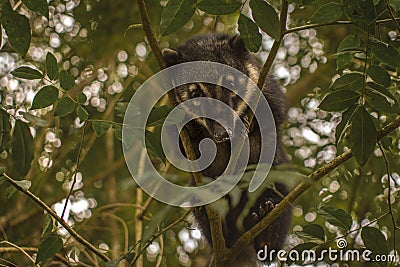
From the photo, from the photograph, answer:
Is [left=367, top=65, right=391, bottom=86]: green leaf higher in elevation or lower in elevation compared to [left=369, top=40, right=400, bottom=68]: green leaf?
lower

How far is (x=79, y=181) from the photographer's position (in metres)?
4.09

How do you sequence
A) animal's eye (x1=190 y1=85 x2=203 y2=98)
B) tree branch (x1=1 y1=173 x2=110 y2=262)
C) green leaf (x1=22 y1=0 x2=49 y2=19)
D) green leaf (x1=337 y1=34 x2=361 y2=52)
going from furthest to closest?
1. animal's eye (x1=190 y1=85 x2=203 y2=98)
2. green leaf (x1=337 y1=34 x2=361 y2=52)
3. tree branch (x1=1 y1=173 x2=110 y2=262)
4. green leaf (x1=22 y1=0 x2=49 y2=19)

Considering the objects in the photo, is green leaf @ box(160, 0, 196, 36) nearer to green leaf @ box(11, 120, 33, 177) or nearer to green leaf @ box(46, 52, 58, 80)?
green leaf @ box(46, 52, 58, 80)

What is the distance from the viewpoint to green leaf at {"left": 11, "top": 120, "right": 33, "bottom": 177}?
1.93 meters

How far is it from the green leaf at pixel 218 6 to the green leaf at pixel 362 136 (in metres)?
0.51

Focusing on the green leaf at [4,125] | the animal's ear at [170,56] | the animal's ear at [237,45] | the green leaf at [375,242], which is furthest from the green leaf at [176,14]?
the animal's ear at [237,45]

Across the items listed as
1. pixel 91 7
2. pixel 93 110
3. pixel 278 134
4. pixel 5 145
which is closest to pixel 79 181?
pixel 93 110

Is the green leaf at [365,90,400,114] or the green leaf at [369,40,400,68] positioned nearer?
the green leaf at [369,40,400,68]

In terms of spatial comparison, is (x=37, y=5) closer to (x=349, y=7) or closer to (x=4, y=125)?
(x=4, y=125)

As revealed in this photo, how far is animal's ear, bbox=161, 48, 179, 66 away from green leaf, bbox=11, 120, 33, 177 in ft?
4.75

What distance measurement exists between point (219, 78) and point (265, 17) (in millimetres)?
1406

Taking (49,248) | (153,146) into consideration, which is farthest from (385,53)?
(49,248)

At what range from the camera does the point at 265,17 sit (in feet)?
5.90

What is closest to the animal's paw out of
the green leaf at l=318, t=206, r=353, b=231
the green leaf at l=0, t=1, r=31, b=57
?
the green leaf at l=318, t=206, r=353, b=231
